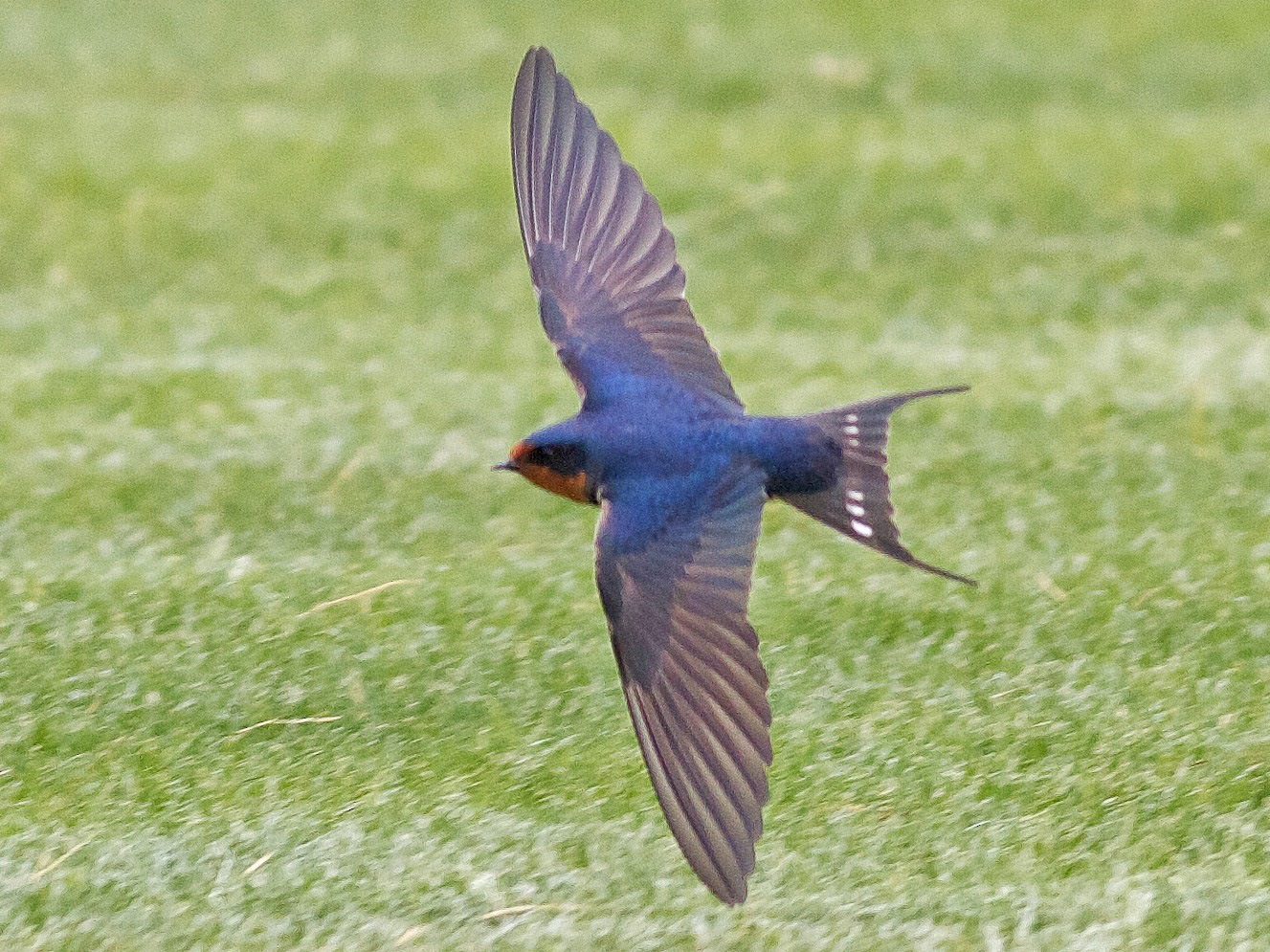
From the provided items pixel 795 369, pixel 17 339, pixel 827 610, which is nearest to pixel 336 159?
pixel 17 339

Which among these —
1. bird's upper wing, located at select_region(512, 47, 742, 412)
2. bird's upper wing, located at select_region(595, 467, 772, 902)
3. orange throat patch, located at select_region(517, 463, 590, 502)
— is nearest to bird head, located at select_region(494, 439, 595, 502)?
orange throat patch, located at select_region(517, 463, 590, 502)

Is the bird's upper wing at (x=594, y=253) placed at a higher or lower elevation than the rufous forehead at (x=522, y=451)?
higher

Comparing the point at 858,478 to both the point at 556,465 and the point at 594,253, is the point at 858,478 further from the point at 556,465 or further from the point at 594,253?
the point at 594,253

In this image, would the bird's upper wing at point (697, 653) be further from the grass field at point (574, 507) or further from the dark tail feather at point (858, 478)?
the grass field at point (574, 507)

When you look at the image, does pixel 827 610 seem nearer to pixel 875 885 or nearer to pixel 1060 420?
pixel 875 885

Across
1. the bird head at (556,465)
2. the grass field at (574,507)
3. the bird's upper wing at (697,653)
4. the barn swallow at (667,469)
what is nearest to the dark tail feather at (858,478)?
the barn swallow at (667,469)
